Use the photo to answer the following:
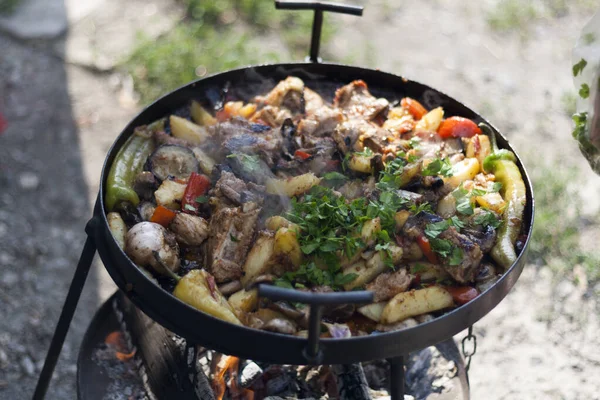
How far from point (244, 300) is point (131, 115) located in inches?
163

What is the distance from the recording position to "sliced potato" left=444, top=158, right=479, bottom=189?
3.15 meters

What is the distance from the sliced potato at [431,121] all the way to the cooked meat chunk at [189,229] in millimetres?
1315

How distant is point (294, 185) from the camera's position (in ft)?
9.90

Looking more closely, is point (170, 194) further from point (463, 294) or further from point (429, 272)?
point (463, 294)

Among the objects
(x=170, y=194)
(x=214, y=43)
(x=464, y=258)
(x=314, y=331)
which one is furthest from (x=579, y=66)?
(x=214, y=43)

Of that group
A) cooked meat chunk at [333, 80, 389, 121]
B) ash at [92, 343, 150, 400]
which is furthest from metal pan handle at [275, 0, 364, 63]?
ash at [92, 343, 150, 400]

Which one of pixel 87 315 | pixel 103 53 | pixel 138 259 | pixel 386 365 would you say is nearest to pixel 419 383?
pixel 386 365

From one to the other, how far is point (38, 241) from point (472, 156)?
3.51 metres

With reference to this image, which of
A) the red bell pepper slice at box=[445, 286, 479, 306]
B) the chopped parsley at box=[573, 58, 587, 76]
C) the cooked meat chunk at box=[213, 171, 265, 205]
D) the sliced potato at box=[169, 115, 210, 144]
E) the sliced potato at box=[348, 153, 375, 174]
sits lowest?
the red bell pepper slice at box=[445, 286, 479, 306]

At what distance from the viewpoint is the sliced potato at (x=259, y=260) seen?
2.73m

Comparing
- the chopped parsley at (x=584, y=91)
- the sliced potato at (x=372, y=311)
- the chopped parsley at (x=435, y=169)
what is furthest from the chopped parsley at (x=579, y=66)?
the sliced potato at (x=372, y=311)

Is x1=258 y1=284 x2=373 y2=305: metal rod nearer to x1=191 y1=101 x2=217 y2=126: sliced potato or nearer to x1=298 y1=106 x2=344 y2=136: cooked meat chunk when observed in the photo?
x1=298 y1=106 x2=344 y2=136: cooked meat chunk

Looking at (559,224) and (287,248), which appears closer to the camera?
(287,248)

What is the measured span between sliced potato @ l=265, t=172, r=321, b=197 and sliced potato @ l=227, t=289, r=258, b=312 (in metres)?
0.55
